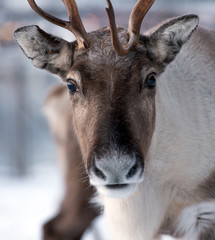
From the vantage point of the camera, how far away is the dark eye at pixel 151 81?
283 cm

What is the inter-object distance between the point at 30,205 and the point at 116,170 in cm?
470

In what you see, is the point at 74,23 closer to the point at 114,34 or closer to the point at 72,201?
the point at 114,34

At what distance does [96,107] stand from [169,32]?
707 millimetres

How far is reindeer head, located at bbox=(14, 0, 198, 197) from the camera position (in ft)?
8.02

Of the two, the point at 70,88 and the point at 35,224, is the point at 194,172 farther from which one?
the point at 35,224

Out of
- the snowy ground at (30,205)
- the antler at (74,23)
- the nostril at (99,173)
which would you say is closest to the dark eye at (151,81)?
the antler at (74,23)

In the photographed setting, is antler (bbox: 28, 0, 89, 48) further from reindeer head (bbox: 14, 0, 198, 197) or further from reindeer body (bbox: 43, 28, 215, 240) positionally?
reindeer body (bbox: 43, 28, 215, 240)

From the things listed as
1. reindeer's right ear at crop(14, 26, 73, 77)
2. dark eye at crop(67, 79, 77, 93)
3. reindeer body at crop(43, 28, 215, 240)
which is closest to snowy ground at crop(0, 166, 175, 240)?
reindeer body at crop(43, 28, 215, 240)

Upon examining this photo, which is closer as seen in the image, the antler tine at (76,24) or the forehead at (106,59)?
the forehead at (106,59)

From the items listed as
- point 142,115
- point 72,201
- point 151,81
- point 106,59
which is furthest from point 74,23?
point 72,201

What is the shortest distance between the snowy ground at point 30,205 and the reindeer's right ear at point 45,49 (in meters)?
1.85

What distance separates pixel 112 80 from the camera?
2686 millimetres

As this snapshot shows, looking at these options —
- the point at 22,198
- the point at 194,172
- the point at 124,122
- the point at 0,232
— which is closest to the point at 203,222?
the point at 194,172

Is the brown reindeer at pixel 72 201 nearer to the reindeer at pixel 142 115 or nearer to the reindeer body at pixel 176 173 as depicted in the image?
the reindeer at pixel 142 115
